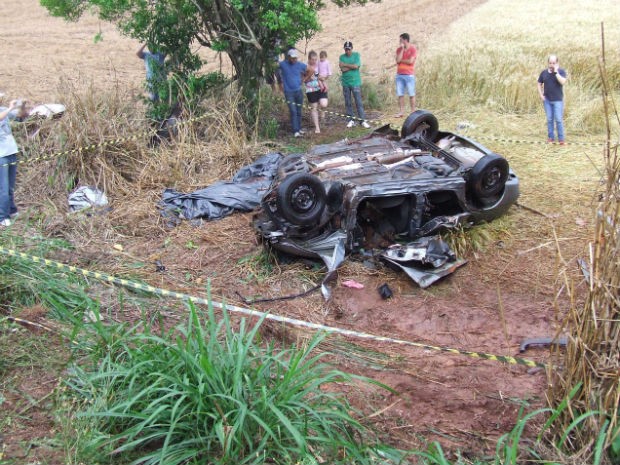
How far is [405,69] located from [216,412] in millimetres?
9835

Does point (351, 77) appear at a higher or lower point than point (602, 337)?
higher

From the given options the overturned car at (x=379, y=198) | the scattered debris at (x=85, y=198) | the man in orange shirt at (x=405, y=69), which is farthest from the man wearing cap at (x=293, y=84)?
the scattered debris at (x=85, y=198)

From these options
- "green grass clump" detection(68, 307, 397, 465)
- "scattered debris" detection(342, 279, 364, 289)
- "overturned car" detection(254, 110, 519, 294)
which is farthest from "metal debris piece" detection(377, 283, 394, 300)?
"green grass clump" detection(68, 307, 397, 465)

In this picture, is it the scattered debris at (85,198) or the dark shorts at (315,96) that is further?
the dark shorts at (315,96)

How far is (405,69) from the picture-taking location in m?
12.0

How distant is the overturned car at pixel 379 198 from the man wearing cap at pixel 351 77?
14.7ft

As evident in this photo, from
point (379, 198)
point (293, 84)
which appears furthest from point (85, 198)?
point (293, 84)

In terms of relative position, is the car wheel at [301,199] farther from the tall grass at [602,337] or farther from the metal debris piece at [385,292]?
the tall grass at [602,337]

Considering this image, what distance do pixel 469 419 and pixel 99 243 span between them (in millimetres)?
4911

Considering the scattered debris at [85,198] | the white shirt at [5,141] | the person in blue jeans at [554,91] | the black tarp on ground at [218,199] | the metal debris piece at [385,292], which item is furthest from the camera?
the person in blue jeans at [554,91]

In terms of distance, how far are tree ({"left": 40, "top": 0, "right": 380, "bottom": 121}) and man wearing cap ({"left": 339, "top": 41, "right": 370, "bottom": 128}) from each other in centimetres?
111

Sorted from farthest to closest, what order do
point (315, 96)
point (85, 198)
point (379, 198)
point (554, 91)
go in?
point (315, 96), point (554, 91), point (85, 198), point (379, 198)

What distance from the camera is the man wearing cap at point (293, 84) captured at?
11.3 metres

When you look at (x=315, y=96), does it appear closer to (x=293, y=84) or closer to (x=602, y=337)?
(x=293, y=84)
